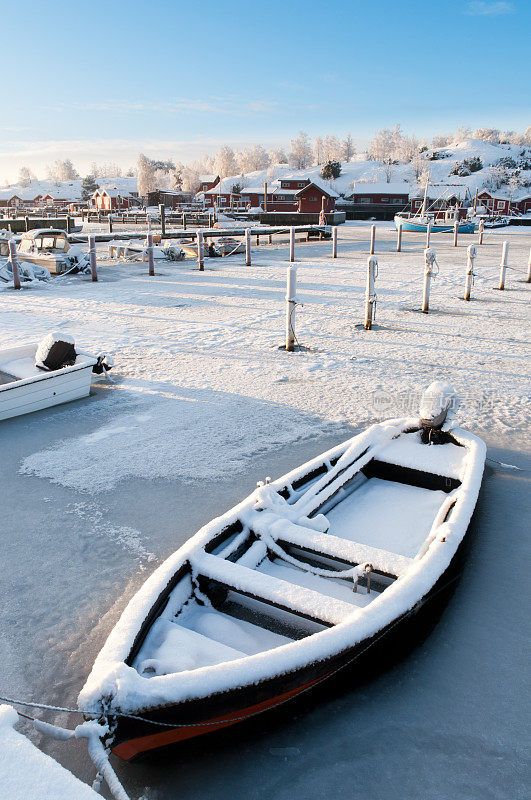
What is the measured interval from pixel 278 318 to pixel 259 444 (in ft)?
21.0

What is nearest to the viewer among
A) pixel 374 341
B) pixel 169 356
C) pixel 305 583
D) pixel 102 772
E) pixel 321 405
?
pixel 102 772

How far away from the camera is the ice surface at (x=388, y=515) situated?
159 inches

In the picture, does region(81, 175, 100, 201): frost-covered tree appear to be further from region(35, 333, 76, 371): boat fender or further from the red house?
region(35, 333, 76, 371): boat fender

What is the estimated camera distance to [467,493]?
13.4 ft

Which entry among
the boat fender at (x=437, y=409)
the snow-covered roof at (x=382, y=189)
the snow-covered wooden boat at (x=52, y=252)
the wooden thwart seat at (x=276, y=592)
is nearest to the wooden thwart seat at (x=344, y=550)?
the wooden thwart seat at (x=276, y=592)

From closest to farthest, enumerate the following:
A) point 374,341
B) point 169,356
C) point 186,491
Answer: point 186,491 < point 169,356 < point 374,341

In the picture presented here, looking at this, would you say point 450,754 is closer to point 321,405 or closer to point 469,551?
point 469,551

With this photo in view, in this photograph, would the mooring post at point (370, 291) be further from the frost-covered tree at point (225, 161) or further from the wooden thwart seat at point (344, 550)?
the frost-covered tree at point (225, 161)

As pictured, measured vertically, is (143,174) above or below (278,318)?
above

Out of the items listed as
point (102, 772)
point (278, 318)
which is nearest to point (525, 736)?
point (102, 772)

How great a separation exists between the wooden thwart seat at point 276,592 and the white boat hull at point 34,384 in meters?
4.30

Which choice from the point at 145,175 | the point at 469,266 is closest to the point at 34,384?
the point at 469,266

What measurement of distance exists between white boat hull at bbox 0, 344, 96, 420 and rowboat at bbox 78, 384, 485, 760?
3930 millimetres

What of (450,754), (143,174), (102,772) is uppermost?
(143,174)
